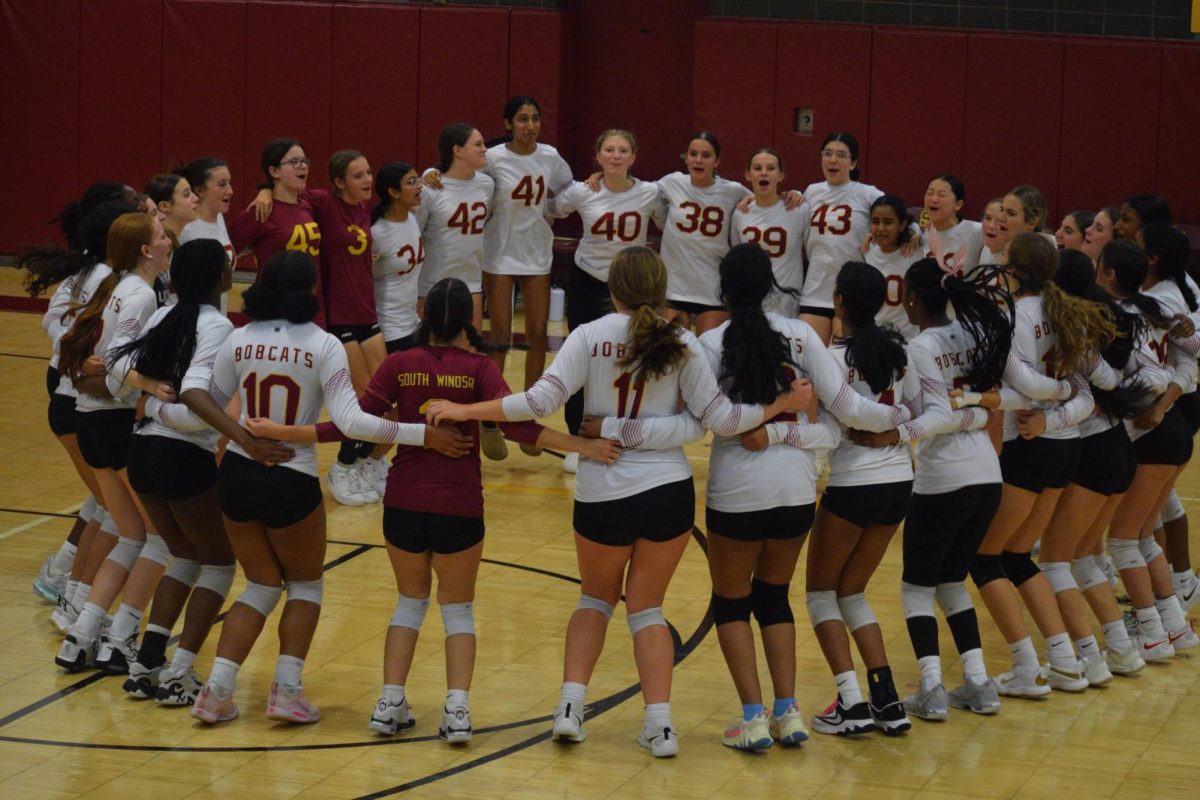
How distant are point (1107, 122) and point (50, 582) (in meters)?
12.0

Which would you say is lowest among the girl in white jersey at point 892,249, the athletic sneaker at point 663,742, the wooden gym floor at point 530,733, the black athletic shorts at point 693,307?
the wooden gym floor at point 530,733

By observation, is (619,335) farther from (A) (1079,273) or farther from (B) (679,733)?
(A) (1079,273)

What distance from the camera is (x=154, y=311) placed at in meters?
6.43

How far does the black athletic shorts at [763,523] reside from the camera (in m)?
5.63

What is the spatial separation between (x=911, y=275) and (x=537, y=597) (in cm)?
273

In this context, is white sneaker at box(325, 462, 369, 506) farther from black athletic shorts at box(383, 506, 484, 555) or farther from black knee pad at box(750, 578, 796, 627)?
black knee pad at box(750, 578, 796, 627)

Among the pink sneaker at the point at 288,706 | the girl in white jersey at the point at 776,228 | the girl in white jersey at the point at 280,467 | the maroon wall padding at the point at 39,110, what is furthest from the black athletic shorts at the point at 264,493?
the maroon wall padding at the point at 39,110

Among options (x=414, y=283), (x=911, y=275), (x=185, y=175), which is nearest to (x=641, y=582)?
(x=911, y=275)

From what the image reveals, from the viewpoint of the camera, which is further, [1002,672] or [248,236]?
[248,236]

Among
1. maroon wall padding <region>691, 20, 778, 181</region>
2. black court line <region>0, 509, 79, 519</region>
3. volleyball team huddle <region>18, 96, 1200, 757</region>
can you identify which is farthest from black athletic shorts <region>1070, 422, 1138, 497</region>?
maroon wall padding <region>691, 20, 778, 181</region>

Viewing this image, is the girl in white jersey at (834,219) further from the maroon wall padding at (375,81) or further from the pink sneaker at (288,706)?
the maroon wall padding at (375,81)

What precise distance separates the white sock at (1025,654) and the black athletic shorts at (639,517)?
1.68 meters

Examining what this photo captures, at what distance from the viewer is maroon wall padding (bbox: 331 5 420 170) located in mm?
16859

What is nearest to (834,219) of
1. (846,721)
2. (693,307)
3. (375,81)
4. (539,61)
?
(693,307)
